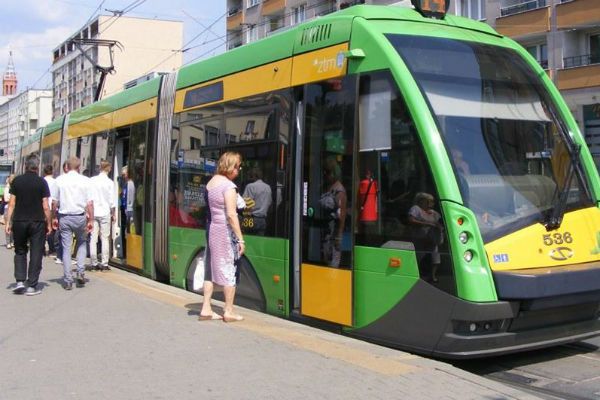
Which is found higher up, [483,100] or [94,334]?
[483,100]

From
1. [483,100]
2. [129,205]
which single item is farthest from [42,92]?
[483,100]

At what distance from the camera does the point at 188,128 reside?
30.1 feet

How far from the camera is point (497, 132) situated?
5.71 metres

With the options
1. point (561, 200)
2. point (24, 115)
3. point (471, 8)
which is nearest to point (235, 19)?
point (471, 8)

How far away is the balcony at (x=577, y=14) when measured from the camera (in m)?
24.3

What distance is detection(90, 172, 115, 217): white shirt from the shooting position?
35.2ft

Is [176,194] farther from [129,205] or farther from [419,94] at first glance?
[419,94]

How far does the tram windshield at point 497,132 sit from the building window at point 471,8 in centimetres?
2469

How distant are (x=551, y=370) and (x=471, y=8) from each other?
2674 centimetres

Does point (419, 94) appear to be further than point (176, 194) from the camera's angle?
No

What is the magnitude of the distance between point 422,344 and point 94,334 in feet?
9.90

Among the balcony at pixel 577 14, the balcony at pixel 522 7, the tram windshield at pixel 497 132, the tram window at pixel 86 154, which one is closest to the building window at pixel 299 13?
the balcony at pixel 522 7

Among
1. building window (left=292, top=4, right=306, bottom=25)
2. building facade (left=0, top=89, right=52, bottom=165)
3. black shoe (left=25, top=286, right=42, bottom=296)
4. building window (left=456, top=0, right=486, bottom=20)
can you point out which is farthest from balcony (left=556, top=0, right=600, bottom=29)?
building facade (left=0, top=89, right=52, bottom=165)

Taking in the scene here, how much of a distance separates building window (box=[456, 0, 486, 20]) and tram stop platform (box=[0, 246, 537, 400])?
25641 mm
